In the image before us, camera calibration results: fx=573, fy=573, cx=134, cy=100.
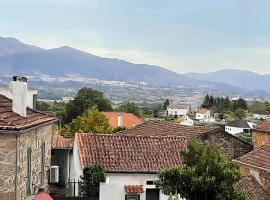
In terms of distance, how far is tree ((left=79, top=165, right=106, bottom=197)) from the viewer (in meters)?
26.4

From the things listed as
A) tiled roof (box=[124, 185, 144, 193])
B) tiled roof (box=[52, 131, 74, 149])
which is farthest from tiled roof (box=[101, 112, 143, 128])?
tiled roof (box=[124, 185, 144, 193])

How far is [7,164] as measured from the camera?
1817 cm

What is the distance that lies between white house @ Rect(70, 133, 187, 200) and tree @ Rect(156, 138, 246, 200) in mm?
5345

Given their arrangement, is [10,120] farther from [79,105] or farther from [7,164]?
[79,105]

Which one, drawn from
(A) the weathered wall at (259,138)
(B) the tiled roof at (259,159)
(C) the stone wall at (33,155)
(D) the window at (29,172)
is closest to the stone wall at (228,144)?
(A) the weathered wall at (259,138)

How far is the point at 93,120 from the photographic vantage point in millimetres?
61375

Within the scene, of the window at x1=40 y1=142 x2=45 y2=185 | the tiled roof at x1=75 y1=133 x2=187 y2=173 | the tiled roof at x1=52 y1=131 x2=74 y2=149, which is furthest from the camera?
the tiled roof at x1=52 y1=131 x2=74 y2=149

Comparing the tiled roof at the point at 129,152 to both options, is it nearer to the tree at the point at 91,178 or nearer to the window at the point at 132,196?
the tree at the point at 91,178

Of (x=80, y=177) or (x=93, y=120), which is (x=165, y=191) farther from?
(x=93, y=120)

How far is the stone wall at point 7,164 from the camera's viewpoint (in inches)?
711

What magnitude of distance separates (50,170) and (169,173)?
976 cm

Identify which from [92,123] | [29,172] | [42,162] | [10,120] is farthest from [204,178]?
[92,123]

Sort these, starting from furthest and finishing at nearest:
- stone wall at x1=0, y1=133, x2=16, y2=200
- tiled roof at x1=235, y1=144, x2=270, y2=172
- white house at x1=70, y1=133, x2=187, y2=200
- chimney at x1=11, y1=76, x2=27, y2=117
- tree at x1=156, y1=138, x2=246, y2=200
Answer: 1. white house at x1=70, y1=133, x2=187, y2=200
2. tiled roof at x1=235, y1=144, x2=270, y2=172
3. chimney at x1=11, y1=76, x2=27, y2=117
4. tree at x1=156, y1=138, x2=246, y2=200
5. stone wall at x1=0, y1=133, x2=16, y2=200

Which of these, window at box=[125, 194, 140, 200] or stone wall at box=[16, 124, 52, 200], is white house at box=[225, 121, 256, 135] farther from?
stone wall at box=[16, 124, 52, 200]
